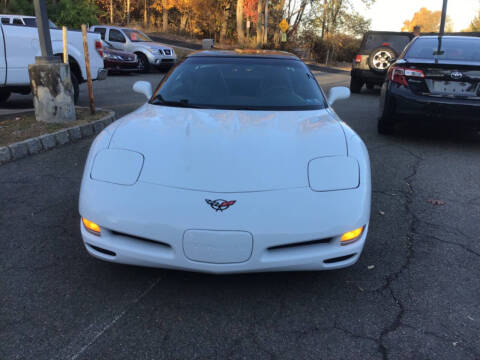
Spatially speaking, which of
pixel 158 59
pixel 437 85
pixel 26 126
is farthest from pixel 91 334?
pixel 158 59

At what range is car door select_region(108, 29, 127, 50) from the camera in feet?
52.4

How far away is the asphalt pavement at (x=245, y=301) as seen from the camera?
1981mm

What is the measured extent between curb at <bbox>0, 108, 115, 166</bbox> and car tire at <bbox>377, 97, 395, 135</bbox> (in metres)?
4.10

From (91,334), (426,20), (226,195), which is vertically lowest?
(91,334)

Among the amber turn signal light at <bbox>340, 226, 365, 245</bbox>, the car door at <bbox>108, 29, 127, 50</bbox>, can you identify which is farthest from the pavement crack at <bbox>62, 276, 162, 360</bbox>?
the car door at <bbox>108, 29, 127, 50</bbox>

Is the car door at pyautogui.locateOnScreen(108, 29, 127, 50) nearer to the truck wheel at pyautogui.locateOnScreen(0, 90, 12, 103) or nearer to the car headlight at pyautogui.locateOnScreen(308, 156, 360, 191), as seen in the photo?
the truck wheel at pyautogui.locateOnScreen(0, 90, 12, 103)

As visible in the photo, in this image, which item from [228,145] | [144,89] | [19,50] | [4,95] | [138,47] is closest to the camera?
[228,145]

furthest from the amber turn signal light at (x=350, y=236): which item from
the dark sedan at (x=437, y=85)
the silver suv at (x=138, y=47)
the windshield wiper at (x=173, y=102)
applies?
the silver suv at (x=138, y=47)

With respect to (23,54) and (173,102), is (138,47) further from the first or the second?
(173,102)

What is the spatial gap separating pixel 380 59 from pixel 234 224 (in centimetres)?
1027

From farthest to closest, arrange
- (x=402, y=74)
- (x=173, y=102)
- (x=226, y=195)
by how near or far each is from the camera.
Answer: (x=402, y=74) → (x=173, y=102) → (x=226, y=195)

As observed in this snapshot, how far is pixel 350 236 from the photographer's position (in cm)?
225

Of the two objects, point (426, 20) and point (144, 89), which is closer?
point (144, 89)

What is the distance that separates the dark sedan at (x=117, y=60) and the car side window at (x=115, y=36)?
801 mm
